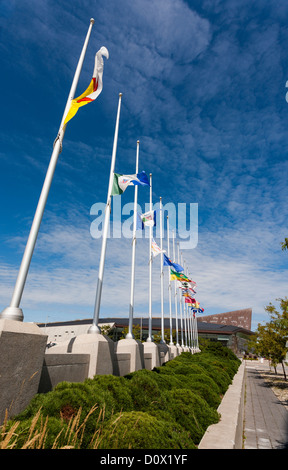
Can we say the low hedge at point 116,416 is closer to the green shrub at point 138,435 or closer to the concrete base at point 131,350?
the green shrub at point 138,435

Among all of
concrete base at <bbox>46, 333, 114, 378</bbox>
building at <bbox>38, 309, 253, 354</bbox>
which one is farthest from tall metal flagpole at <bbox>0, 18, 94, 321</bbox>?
building at <bbox>38, 309, 253, 354</bbox>

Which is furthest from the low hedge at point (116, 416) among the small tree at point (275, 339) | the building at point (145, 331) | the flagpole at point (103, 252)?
the building at point (145, 331)

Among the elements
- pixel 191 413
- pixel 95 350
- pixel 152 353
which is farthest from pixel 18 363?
pixel 152 353

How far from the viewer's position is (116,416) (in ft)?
16.9

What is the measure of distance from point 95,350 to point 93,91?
8239 millimetres

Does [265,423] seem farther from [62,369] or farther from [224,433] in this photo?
[62,369]

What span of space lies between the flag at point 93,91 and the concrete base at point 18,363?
6.19 m

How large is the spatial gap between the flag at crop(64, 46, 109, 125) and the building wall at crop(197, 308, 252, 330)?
12181cm

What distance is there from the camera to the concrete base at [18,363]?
203 inches

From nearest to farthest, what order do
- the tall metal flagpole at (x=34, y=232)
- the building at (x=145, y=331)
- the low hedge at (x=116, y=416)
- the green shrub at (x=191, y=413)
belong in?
the low hedge at (x=116, y=416) → the tall metal flagpole at (x=34, y=232) → the green shrub at (x=191, y=413) → the building at (x=145, y=331)

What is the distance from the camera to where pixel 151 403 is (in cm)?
696

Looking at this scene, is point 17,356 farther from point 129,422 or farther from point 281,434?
point 281,434

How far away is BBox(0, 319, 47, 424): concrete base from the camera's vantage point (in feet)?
16.9
